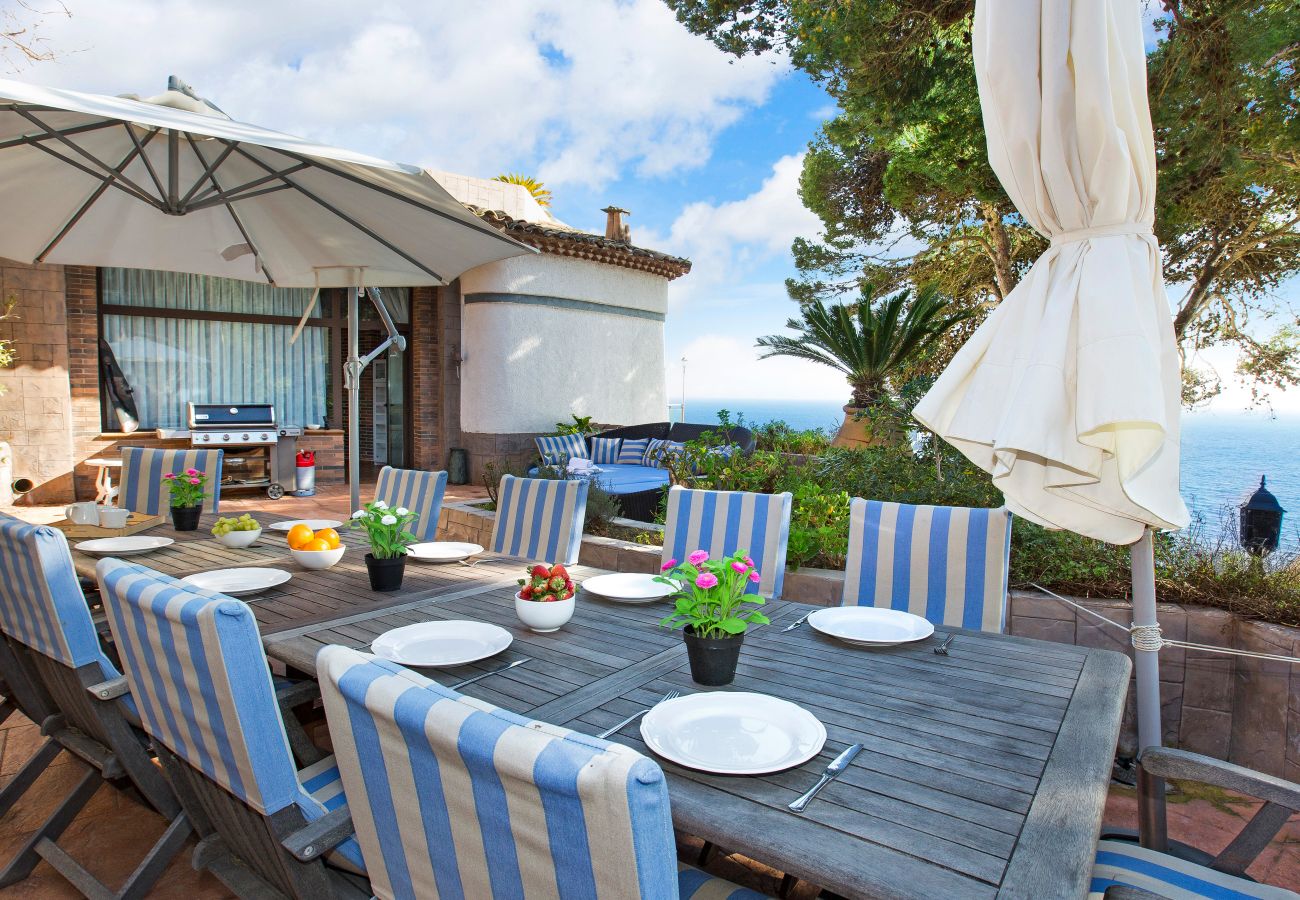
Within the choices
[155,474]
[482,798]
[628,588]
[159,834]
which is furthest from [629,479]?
[482,798]

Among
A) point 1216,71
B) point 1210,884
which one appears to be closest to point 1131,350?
point 1210,884

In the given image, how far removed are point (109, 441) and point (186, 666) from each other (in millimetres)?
8491

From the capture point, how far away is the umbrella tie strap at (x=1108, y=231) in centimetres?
194

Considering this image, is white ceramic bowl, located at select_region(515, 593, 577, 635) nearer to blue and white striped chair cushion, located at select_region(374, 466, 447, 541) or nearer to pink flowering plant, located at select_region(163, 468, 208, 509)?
blue and white striped chair cushion, located at select_region(374, 466, 447, 541)

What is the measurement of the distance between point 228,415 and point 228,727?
336 inches

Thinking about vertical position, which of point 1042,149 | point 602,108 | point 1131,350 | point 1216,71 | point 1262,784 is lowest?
point 1262,784

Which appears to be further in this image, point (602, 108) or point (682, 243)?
point (682, 243)

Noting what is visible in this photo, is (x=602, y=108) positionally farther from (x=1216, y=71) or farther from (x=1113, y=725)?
(x=1113, y=725)

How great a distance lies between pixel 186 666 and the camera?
55.9 inches

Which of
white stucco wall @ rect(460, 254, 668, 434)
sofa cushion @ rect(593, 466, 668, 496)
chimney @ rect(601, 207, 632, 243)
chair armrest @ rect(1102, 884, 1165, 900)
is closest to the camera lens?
chair armrest @ rect(1102, 884, 1165, 900)

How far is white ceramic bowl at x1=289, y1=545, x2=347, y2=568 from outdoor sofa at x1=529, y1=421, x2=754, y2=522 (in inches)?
124

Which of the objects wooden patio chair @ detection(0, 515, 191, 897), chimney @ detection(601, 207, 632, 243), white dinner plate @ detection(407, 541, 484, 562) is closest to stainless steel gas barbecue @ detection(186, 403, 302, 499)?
chimney @ detection(601, 207, 632, 243)

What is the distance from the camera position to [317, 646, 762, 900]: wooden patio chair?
30.9 inches

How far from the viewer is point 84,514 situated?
3.53 meters
